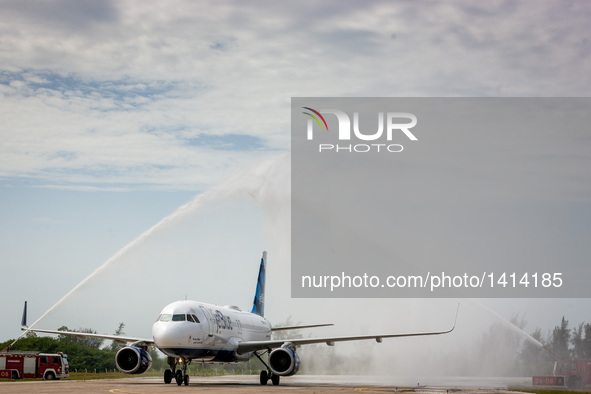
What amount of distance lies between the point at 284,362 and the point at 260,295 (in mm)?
22826

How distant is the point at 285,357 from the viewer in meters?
47.0

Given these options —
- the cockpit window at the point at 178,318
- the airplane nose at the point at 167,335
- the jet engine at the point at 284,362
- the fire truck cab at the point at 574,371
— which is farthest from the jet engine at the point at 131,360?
the fire truck cab at the point at 574,371

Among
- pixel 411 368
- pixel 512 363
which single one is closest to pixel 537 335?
pixel 512 363

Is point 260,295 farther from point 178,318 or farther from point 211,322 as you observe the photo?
point 178,318

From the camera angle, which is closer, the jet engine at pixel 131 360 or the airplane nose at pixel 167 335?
the airplane nose at pixel 167 335

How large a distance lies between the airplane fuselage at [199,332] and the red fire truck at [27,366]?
46.8ft

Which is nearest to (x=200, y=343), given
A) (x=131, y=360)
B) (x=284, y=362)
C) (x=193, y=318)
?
(x=193, y=318)

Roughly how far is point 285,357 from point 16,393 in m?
19.6

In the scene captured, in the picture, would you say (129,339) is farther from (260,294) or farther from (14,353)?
(260,294)

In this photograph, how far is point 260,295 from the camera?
6956 centimetres

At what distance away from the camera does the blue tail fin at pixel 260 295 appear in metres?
68.2

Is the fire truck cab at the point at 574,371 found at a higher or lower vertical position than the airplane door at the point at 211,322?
lower

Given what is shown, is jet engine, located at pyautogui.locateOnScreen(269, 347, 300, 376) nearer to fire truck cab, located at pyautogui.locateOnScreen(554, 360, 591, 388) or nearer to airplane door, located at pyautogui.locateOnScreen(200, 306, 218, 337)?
airplane door, located at pyautogui.locateOnScreen(200, 306, 218, 337)

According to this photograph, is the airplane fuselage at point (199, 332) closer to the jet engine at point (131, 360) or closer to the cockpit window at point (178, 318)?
the cockpit window at point (178, 318)
